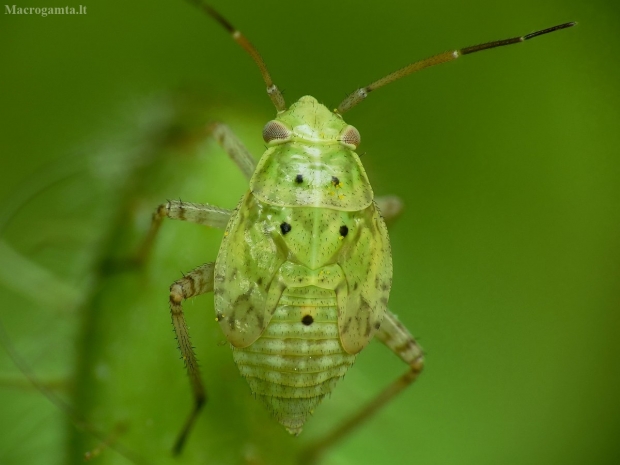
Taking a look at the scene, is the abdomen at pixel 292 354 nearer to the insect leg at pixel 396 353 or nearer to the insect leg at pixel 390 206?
the insect leg at pixel 396 353

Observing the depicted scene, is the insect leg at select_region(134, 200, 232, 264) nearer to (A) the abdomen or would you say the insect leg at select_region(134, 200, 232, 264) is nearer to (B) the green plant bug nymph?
(B) the green plant bug nymph

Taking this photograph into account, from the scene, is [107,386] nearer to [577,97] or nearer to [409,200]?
[409,200]

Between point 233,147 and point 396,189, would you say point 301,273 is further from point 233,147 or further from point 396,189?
point 396,189

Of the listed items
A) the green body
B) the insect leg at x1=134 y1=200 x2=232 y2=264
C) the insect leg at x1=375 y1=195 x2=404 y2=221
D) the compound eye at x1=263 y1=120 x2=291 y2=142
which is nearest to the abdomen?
the green body

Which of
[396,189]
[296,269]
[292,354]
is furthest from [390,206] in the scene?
[292,354]

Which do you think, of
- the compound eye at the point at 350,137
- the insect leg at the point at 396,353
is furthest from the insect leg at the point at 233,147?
the insect leg at the point at 396,353
